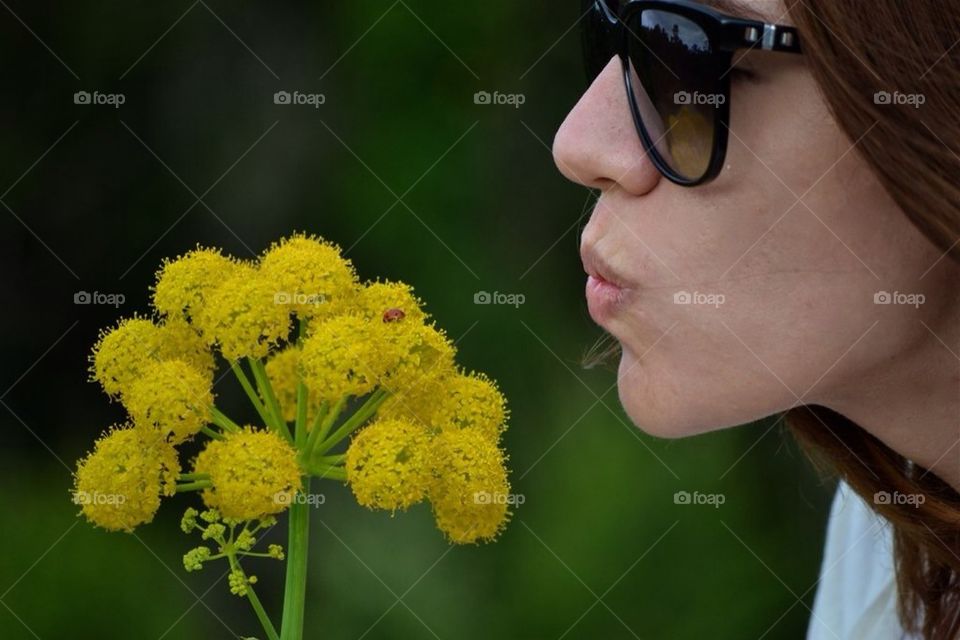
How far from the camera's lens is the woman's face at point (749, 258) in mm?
817

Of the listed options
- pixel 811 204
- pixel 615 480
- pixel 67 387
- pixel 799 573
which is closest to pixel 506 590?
pixel 615 480

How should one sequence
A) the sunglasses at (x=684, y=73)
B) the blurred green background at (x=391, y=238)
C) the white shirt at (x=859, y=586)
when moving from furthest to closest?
1. the blurred green background at (x=391, y=238)
2. the white shirt at (x=859, y=586)
3. the sunglasses at (x=684, y=73)

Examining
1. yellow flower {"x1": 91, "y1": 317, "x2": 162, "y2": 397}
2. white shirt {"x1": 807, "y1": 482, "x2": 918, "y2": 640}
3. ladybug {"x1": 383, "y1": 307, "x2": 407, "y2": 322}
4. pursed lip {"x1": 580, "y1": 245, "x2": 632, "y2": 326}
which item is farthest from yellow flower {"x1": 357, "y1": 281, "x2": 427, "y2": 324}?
white shirt {"x1": 807, "y1": 482, "x2": 918, "y2": 640}

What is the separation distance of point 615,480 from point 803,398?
95cm

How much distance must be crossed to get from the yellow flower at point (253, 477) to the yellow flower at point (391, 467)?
0.10ft

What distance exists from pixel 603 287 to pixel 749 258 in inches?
4.0

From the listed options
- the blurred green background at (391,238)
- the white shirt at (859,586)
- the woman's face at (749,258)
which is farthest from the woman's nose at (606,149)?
the blurred green background at (391,238)

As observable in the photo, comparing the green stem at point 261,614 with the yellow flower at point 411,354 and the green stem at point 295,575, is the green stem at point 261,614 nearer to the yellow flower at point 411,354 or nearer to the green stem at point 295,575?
the green stem at point 295,575

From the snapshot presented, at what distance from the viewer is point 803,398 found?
0.92m

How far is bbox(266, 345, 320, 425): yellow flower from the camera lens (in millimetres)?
690

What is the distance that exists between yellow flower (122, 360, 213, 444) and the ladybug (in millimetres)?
98

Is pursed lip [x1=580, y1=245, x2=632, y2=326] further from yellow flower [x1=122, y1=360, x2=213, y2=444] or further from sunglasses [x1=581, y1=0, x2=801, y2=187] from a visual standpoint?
yellow flower [x1=122, y1=360, x2=213, y2=444]

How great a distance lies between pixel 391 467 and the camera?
60 centimetres

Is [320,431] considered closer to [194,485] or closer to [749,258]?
[194,485]
